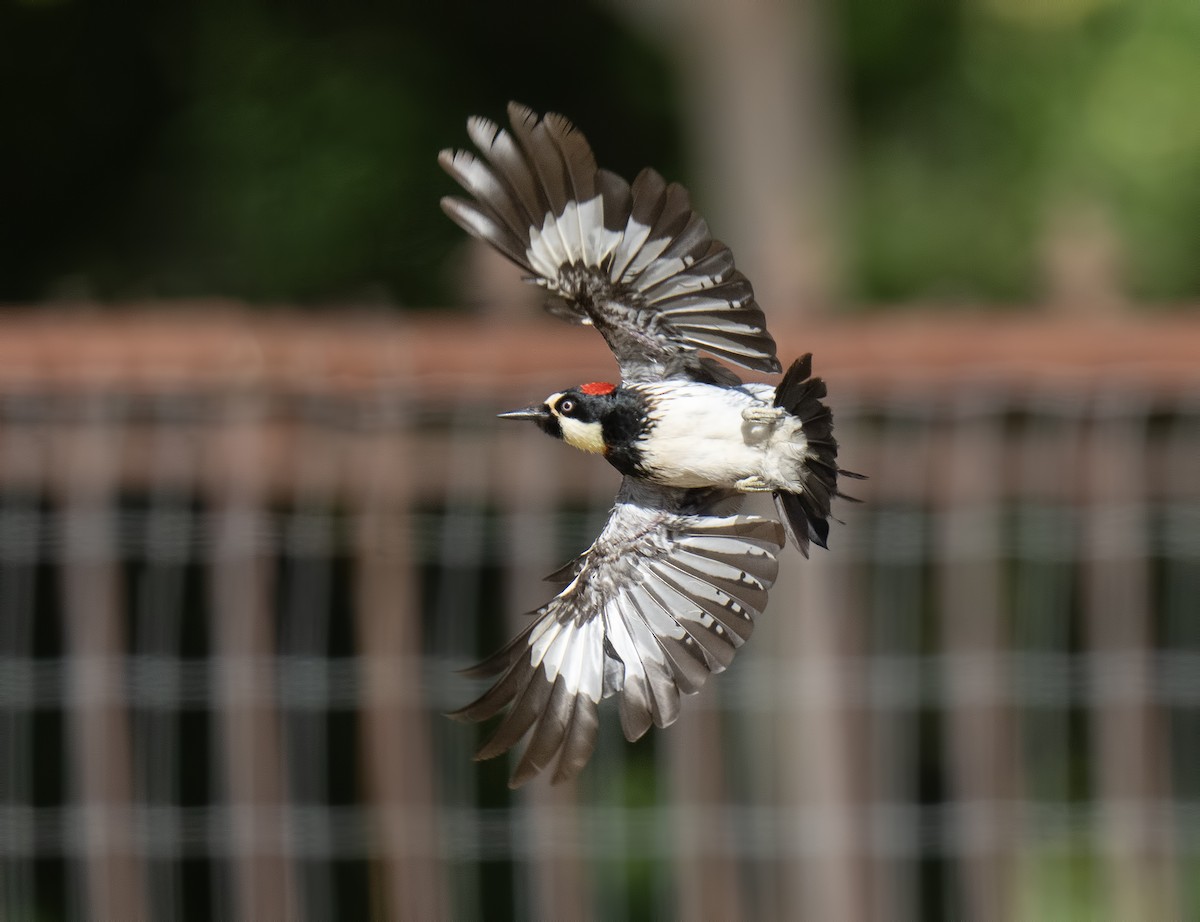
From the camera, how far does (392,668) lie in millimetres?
3898

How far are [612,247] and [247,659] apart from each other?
1.69 m

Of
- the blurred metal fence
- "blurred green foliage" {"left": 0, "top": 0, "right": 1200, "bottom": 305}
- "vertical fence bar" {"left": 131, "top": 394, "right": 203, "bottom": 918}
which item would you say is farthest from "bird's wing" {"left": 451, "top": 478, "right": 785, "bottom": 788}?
"blurred green foliage" {"left": 0, "top": 0, "right": 1200, "bottom": 305}

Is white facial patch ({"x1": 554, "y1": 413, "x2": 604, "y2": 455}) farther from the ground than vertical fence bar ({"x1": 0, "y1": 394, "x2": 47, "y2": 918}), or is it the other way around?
white facial patch ({"x1": 554, "y1": 413, "x2": 604, "y2": 455})

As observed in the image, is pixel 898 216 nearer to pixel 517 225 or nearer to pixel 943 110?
pixel 943 110

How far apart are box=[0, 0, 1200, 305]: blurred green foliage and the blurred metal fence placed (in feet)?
9.81

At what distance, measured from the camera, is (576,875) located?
3.97 meters

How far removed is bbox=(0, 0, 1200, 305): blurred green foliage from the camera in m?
7.13

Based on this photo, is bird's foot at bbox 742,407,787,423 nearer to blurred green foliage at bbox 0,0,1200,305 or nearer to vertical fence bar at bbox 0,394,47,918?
vertical fence bar at bbox 0,394,47,918

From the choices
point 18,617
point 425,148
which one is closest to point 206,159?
point 425,148

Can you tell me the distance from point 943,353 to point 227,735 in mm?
1803

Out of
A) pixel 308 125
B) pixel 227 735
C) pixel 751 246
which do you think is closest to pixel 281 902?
pixel 227 735

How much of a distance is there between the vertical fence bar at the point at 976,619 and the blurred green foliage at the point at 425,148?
299 centimetres

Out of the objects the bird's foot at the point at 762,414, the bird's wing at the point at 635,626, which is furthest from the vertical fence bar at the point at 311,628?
the bird's foot at the point at 762,414

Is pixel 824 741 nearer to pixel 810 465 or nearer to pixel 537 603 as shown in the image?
pixel 537 603
